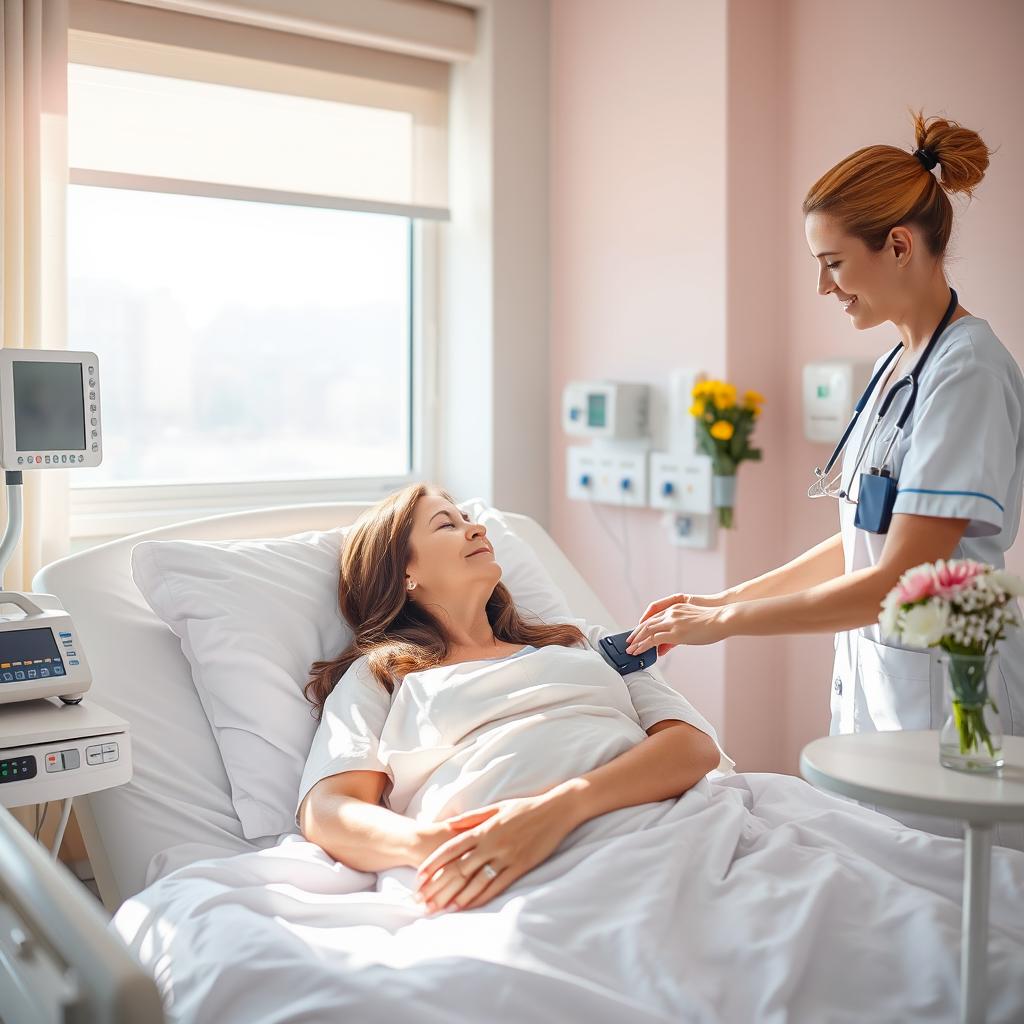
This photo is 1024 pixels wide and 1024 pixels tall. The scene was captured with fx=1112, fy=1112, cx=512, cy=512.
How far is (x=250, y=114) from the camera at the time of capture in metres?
3.05

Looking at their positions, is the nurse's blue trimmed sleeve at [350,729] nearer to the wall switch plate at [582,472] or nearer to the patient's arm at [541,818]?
the patient's arm at [541,818]

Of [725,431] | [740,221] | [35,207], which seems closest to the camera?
[35,207]

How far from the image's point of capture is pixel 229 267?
313 cm

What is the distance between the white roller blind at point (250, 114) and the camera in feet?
9.23

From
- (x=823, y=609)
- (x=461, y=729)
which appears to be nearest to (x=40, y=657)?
(x=461, y=729)

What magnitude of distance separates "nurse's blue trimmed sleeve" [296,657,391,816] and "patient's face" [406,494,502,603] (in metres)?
0.19

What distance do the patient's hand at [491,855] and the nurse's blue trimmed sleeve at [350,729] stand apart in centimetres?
23

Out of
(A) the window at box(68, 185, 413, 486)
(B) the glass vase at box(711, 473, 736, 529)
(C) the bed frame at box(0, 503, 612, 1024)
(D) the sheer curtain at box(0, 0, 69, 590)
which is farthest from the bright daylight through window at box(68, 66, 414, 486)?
(B) the glass vase at box(711, 473, 736, 529)

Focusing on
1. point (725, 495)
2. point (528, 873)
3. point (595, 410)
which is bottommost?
point (528, 873)

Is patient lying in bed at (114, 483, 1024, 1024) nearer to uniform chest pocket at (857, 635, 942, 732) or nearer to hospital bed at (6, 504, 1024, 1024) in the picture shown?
hospital bed at (6, 504, 1024, 1024)

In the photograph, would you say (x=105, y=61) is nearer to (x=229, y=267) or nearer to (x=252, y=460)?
(x=229, y=267)

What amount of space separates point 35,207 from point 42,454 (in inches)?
38.6

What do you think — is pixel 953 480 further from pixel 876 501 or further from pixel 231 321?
pixel 231 321

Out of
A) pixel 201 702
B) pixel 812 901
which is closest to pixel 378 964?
pixel 812 901
